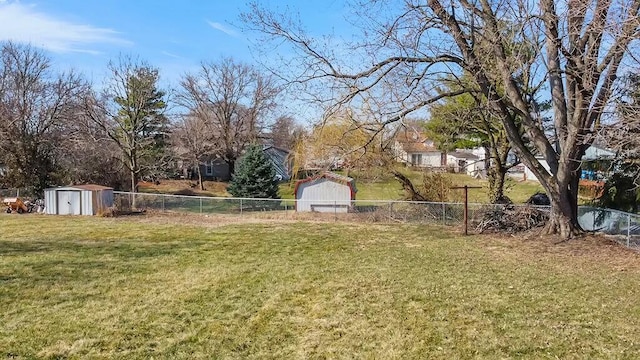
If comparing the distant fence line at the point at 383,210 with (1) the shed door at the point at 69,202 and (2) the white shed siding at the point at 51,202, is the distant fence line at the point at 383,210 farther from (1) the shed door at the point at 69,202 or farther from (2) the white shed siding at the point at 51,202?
(2) the white shed siding at the point at 51,202

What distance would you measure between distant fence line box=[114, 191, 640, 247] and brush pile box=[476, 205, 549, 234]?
0.30 metres

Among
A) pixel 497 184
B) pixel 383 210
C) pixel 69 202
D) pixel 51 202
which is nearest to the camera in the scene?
pixel 383 210

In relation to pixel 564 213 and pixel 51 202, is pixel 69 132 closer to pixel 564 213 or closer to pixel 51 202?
pixel 51 202

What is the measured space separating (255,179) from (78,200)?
28.4 feet

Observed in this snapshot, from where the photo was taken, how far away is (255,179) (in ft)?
78.9

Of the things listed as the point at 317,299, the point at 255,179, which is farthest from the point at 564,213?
the point at 255,179

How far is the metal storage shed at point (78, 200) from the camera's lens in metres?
17.8

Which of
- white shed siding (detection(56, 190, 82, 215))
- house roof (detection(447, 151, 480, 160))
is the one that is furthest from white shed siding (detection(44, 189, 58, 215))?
house roof (detection(447, 151, 480, 160))

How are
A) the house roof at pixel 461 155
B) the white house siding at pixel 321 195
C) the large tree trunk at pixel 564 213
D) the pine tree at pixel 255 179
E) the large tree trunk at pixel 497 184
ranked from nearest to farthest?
the large tree trunk at pixel 564 213, the large tree trunk at pixel 497 184, the white house siding at pixel 321 195, the pine tree at pixel 255 179, the house roof at pixel 461 155

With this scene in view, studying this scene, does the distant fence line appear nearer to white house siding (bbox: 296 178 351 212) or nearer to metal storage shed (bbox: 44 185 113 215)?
white house siding (bbox: 296 178 351 212)

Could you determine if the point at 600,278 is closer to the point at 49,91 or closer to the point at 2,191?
the point at 2,191

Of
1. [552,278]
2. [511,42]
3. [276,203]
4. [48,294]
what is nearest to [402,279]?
[552,278]

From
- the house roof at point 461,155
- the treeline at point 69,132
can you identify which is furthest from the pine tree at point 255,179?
the house roof at point 461,155

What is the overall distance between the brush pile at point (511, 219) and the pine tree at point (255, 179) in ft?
43.0
